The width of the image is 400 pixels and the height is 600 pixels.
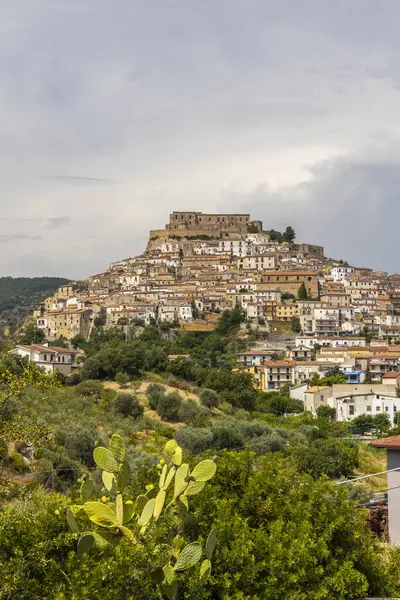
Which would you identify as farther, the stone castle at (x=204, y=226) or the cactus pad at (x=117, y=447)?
the stone castle at (x=204, y=226)

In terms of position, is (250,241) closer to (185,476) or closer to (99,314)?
(99,314)

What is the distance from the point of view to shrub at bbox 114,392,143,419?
127 ft

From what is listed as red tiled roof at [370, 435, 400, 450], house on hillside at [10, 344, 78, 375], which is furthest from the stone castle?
red tiled roof at [370, 435, 400, 450]

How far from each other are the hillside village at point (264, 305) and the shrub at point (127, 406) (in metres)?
17.3

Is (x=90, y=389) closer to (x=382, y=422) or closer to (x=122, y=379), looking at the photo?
(x=122, y=379)

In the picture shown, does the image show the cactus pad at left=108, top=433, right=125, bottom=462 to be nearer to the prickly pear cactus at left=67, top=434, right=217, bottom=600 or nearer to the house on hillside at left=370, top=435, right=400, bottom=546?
the prickly pear cactus at left=67, top=434, right=217, bottom=600

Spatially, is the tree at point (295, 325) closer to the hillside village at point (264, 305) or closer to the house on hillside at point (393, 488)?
the hillside village at point (264, 305)

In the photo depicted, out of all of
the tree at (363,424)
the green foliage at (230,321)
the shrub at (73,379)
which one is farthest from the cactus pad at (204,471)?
the green foliage at (230,321)

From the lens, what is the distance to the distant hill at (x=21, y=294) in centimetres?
14262

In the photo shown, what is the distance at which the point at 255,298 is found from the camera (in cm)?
9275

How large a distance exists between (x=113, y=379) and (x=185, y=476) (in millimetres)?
43243

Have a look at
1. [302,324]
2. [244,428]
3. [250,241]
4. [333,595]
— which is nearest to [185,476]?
[333,595]

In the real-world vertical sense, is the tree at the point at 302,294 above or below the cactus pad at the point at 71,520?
above

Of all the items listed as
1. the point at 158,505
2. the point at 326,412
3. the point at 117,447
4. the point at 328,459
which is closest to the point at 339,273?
the point at 326,412
